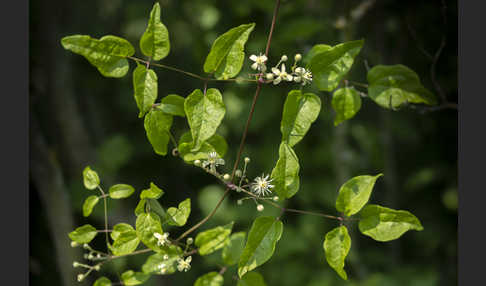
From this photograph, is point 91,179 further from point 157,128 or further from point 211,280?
point 211,280

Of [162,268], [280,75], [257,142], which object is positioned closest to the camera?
[280,75]

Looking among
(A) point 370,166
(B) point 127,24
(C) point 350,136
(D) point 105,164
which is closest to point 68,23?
(B) point 127,24

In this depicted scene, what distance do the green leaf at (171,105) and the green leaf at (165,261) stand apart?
0.83 feet

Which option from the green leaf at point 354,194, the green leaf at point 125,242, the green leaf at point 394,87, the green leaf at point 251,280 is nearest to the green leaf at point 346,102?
the green leaf at point 394,87

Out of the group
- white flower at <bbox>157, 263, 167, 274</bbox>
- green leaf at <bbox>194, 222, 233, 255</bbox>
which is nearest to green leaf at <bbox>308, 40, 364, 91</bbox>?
green leaf at <bbox>194, 222, 233, 255</bbox>

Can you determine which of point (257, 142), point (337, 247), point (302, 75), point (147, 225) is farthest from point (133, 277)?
point (257, 142)

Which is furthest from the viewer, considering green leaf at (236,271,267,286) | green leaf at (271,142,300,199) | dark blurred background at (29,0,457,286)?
dark blurred background at (29,0,457,286)

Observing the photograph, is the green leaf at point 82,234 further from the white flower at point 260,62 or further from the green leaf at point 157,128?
the white flower at point 260,62

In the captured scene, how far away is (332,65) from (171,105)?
308 millimetres

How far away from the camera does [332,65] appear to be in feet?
2.30

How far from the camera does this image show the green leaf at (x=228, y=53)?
64 centimetres

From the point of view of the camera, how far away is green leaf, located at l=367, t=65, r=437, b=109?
0.78 metres

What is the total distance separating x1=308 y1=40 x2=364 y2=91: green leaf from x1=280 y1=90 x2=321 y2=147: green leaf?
56 millimetres

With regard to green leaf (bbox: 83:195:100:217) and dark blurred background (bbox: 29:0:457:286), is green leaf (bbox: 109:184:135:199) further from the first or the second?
dark blurred background (bbox: 29:0:457:286)
